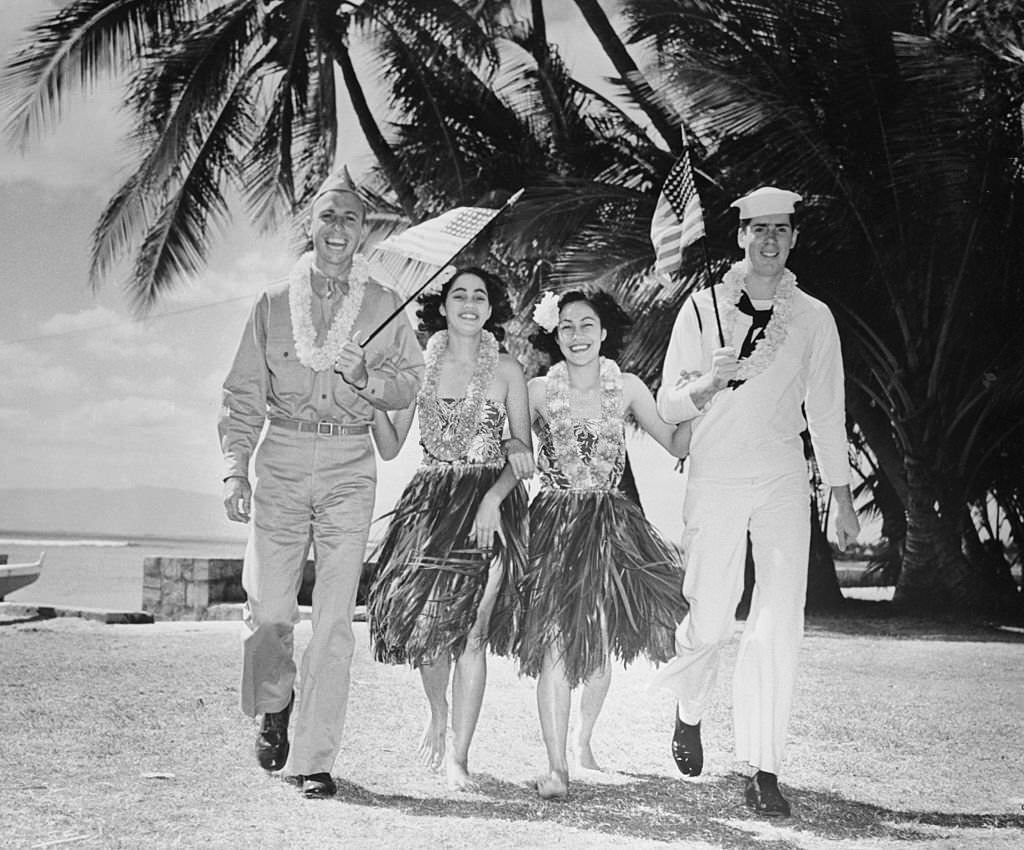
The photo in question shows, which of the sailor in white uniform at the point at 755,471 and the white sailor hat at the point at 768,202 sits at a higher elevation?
the white sailor hat at the point at 768,202

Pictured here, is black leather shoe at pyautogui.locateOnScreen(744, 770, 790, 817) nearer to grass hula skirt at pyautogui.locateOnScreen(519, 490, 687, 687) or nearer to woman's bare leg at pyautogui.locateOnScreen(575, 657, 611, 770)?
grass hula skirt at pyautogui.locateOnScreen(519, 490, 687, 687)

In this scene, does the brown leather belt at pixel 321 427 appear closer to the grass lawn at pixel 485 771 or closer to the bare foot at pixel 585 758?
the grass lawn at pixel 485 771

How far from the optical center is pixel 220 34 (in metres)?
12.1

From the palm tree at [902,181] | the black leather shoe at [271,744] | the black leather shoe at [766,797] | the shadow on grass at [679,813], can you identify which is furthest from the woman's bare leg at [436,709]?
the palm tree at [902,181]

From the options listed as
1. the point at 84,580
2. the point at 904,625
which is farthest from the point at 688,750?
the point at 84,580

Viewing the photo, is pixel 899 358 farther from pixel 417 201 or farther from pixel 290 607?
pixel 290 607

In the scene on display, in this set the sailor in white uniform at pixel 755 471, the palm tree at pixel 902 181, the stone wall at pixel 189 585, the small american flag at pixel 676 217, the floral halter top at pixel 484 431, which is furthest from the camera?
the palm tree at pixel 902 181

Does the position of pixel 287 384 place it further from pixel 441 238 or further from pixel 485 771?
pixel 485 771

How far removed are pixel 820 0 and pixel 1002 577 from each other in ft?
22.2

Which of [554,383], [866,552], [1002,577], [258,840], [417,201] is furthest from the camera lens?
[866,552]

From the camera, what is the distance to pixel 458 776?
13.4ft

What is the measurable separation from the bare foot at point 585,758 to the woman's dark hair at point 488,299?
149cm

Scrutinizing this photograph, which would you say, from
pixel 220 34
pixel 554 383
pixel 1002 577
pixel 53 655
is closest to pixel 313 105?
pixel 220 34

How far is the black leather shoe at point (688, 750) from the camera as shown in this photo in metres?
4.05
